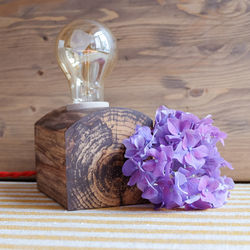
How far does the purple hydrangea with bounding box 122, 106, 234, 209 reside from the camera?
0.68 meters

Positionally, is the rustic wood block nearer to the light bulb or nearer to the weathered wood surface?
the light bulb

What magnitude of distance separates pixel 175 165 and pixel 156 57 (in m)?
0.41

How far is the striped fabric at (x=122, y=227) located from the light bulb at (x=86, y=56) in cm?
24

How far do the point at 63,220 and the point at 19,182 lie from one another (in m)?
0.42

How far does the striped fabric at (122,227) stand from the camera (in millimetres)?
529

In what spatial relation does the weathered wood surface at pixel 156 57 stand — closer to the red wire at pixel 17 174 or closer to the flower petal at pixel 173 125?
the red wire at pixel 17 174

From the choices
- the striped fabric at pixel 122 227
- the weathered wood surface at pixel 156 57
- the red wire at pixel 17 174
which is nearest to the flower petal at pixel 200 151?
the striped fabric at pixel 122 227

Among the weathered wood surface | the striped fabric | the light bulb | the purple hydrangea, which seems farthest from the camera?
the weathered wood surface

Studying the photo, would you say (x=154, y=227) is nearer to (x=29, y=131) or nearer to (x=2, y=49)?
(x=29, y=131)

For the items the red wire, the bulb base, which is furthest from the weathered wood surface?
the bulb base

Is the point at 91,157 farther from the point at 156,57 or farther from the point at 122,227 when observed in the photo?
the point at 156,57

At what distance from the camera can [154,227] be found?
1.97ft

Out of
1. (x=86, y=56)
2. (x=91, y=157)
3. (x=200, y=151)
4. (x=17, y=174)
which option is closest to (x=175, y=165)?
(x=200, y=151)

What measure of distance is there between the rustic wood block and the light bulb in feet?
0.21
